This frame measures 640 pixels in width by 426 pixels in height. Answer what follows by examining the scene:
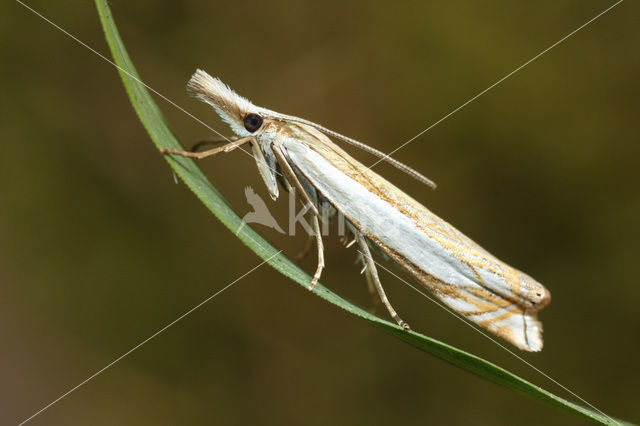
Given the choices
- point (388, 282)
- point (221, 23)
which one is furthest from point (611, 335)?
point (221, 23)

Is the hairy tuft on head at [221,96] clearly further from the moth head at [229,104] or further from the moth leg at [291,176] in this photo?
the moth leg at [291,176]

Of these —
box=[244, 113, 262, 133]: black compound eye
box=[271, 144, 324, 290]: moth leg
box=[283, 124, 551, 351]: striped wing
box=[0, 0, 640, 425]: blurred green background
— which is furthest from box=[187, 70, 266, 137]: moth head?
box=[0, 0, 640, 425]: blurred green background

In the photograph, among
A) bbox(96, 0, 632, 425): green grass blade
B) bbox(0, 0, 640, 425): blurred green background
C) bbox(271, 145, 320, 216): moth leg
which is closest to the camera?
bbox(96, 0, 632, 425): green grass blade

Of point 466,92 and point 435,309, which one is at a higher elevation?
point 466,92

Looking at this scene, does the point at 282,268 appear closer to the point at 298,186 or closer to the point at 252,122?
the point at 298,186

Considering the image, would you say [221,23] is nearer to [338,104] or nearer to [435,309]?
[338,104]

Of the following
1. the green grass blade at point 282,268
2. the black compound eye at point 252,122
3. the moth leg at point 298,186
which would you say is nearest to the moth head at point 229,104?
the black compound eye at point 252,122

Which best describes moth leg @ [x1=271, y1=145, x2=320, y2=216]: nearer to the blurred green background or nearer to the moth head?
the moth head
